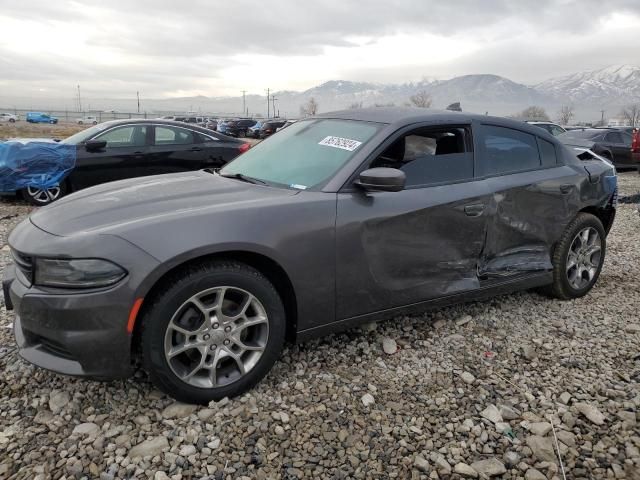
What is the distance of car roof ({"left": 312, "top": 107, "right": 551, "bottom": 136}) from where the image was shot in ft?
10.6

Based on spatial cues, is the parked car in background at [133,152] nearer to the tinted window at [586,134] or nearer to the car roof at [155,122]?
the car roof at [155,122]

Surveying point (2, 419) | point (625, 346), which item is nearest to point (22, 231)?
point (2, 419)

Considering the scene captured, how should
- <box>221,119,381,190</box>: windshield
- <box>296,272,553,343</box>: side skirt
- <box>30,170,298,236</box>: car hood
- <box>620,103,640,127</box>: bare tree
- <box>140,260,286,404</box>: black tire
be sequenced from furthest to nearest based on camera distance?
<box>620,103,640,127</box>: bare tree, <box>221,119,381,190</box>: windshield, <box>296,272,553,343</box>: side skirt, <box>30,170,298,236</box>: car hood, <box>140,260,286,404</box>: black tire

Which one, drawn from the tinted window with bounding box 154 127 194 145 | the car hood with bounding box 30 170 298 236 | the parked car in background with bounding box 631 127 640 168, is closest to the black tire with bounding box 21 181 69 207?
the tinted window with bounding box 154 127 194 145

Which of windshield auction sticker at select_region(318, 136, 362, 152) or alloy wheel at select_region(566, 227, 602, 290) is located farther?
alloy wheel at select_region(566, 227, 602, 290)

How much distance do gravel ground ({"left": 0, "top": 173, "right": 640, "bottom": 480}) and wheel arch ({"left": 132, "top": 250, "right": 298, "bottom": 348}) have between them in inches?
15.9

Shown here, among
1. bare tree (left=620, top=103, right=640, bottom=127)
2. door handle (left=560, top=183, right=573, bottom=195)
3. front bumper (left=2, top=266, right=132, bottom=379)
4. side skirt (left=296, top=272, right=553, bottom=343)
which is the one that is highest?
bare tree (left=620, top=103, right=640, bottom=127)

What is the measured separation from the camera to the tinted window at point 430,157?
311 cm

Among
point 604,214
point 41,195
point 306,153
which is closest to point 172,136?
point 41,195

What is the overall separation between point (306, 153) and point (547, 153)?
201 cm

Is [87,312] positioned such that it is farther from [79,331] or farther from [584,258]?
[584,258]

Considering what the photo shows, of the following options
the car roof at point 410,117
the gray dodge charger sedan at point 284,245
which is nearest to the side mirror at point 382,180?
the gray dodge charger sedan at point 284,245

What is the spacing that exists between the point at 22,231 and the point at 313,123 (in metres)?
2.02

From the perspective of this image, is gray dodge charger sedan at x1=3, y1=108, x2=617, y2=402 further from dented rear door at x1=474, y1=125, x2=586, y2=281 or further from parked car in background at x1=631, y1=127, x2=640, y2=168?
parked car in background at x1=631, y1=127, x2=640, y2=168
